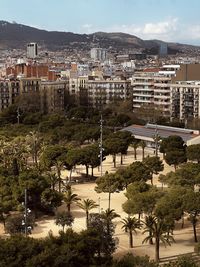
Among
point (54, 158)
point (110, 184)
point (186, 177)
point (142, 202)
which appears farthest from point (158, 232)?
point (54, 158)

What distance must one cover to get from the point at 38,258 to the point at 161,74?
77.5 meters

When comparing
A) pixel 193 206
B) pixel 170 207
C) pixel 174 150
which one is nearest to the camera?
pixel 170 207

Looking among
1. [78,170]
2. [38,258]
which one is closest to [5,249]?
[38,258]

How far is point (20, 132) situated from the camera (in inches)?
2584

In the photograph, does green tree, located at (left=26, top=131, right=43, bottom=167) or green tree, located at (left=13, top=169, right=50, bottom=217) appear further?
green tree, located at (left=26, top=131, right=43, bottom=167)

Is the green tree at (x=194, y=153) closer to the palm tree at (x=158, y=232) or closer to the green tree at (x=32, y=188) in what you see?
the green tree at (x=32, y=188)

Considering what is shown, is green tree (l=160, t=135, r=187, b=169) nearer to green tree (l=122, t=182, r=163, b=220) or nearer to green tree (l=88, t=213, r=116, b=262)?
green tree (l=122, t=182, r=163, b=220)

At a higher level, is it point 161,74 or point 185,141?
point 161,74

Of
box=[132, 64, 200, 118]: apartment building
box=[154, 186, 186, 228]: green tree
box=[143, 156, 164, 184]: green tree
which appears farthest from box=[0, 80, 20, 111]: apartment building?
box=[154, 186, 186, 228]: green tree

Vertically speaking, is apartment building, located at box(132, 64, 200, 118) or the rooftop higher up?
apartment building, located at box(132, 64, 200, 118)

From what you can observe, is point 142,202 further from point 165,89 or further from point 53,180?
point 165,89

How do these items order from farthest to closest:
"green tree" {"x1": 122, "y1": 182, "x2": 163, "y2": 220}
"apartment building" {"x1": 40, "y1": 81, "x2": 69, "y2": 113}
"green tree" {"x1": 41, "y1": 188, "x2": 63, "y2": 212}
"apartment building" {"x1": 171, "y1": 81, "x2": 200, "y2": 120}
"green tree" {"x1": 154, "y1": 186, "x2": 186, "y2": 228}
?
"apartment building" {"x1": 40, "y1": 81, "x2": 69, "y2": 113} < "apartment building" {"x1": 171, "y1": 81, "x2": 200, "y2": 120} < "green tree" {"x1": 41, "y1": 188, "x2": 63, "y2": 212} < "green tree" {"x1": 122, "y1": 182, "x2": 163, "y2": 220} < "green tree" {"x1": 154, "y1": 186, "x2": 186, "y2": 228}

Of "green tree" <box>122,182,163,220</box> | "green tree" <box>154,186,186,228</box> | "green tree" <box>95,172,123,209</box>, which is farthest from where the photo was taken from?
"green tree" <box>95,172,123,209</box>

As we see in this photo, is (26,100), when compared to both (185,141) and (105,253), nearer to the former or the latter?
(185,141)
